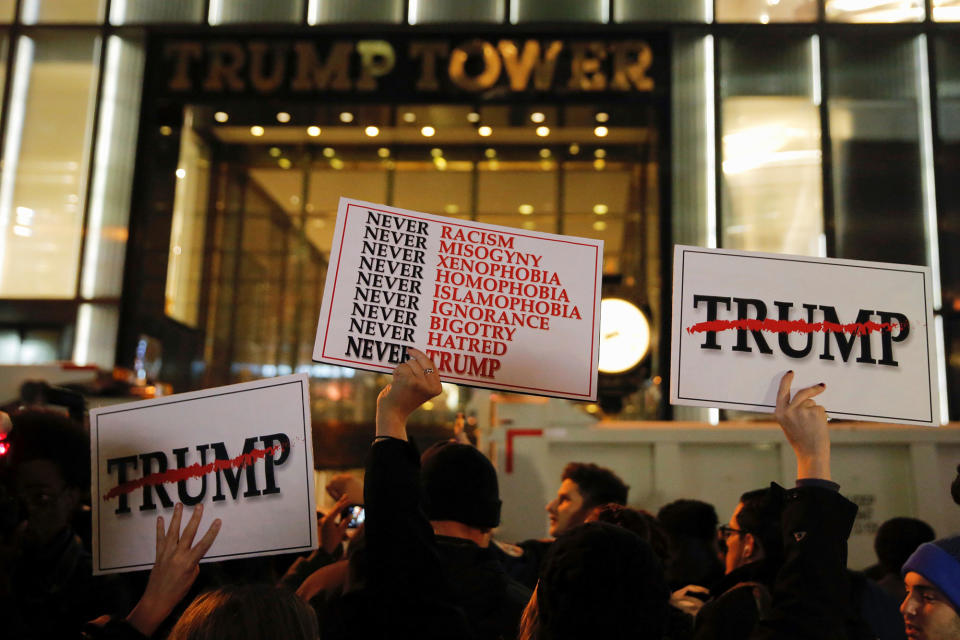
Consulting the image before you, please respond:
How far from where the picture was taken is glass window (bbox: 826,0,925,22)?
1284 cm

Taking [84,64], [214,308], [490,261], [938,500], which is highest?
[84,64]

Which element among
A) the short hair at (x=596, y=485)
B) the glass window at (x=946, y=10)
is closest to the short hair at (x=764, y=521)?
the short hair at (x=596, y=485)

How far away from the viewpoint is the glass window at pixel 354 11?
13.2 m

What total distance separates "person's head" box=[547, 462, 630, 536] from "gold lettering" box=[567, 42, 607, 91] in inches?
329

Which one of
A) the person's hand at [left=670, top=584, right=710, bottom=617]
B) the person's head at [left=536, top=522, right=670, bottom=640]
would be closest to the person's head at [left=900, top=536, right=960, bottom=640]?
the person's head at [left=536, top=522, right=670, bottom=640]

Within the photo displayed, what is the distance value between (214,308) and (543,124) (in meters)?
5.61

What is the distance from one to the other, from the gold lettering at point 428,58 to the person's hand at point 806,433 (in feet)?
35.9

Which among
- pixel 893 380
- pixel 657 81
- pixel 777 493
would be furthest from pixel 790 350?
pixel 657 81

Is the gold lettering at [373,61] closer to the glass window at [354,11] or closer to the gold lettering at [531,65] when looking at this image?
the glass window at [354,11]

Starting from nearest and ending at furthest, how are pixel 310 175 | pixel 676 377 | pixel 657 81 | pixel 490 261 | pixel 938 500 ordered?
pixel 676 377
pixel 490 261
pixel 938 500
pixel 657 81
pixel 310 175

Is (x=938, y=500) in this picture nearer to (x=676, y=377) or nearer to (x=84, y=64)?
(x=676, y=377)

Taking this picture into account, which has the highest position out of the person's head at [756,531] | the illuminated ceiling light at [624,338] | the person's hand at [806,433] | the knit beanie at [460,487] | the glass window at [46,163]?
the glass window at [46,163]

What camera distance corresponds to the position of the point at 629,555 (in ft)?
6.68

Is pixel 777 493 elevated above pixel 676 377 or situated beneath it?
situated beneath
